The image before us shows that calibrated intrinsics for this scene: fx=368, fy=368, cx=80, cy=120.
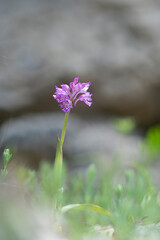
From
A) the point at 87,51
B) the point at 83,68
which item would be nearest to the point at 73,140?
the point at 83,68

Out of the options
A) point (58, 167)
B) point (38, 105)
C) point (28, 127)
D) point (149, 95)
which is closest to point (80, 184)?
point (58, 167)

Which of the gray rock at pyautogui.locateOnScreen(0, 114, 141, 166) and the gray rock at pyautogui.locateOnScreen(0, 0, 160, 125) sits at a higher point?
the gray rock at pyautogui.locateOnScreen(0, 0, 160, 125)

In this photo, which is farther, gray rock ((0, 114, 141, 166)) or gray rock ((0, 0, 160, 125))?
gray rock ((0, 0, 160, 125))

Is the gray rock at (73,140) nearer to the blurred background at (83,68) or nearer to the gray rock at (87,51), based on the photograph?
the blurred background at (83,68)

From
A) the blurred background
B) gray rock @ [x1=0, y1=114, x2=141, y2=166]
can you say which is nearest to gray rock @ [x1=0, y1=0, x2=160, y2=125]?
the blurred background

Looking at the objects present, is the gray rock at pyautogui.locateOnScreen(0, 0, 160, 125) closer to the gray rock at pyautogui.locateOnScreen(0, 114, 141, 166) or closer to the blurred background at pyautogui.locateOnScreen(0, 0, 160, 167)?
the blurred background at pyautogui.locateOnScreen(0, 0, 160, 167)

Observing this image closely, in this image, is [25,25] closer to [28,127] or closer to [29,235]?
[28,127]

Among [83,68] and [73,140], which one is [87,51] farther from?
[73,140]
